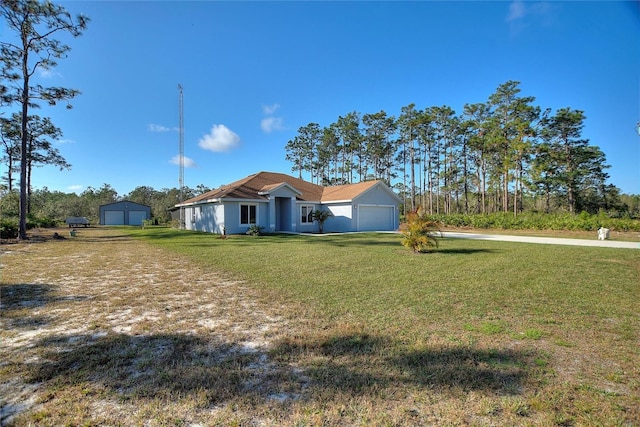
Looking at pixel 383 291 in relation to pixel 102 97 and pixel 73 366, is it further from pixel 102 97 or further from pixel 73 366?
pixel 102 97

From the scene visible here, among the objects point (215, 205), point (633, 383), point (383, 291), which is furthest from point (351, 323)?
point (215, 205)

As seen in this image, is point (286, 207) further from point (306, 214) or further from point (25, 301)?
point (25, 301)

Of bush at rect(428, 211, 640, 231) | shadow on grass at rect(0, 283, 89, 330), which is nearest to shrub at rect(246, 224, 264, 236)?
bush at rect(428, 211, 640, 231)

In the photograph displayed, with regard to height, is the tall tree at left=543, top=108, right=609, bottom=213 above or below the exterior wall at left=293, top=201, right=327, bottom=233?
above

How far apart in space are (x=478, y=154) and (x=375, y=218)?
25488 mm

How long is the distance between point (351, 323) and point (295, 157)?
45.1 meters

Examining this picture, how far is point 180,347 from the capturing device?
3459 millimetres

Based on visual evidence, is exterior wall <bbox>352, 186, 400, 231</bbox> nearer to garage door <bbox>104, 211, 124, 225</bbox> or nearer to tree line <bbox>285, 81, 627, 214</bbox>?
tree line <bbox>285, 81, 627, 214</bbox>

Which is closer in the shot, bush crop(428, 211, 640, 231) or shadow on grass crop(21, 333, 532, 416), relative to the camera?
Answer: shadow on grass crop(21, 333, 532, 416)

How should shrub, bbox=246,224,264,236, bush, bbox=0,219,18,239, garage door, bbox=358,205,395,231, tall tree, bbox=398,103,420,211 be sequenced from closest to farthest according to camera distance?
1. bush, bbox=0,219,18,239
2. shrub, bbox=246,224,264,236
3. garage door, bbox=358,205,395,231
4. tall tree, bbox=398,103,420,211

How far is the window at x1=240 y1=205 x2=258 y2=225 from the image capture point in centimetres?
1997

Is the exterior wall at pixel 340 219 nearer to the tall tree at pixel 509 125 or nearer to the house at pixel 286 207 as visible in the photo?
the house at pixel 286 207

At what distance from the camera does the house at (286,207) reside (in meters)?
19.8

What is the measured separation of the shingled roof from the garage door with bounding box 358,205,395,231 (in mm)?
1871
